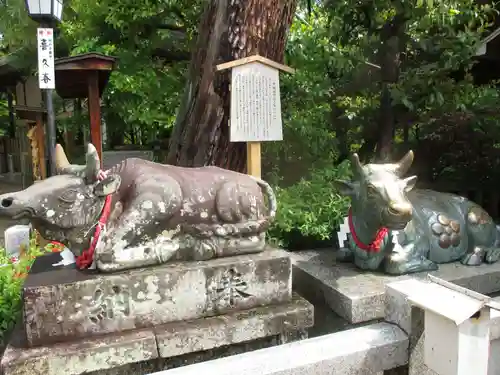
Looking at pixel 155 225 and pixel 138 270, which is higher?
pixel 155 225

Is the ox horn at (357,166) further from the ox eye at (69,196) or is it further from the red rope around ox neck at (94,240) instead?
the ox eye at (69,196)

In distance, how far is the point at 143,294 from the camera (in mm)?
2438

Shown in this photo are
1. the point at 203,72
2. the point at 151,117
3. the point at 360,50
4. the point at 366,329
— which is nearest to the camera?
the point at 366,329

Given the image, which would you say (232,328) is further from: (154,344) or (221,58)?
(221,58)

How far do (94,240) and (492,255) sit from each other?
3215 millimetres

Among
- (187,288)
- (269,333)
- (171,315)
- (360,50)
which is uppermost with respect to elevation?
(360,50)

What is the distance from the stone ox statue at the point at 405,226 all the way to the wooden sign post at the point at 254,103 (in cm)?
103

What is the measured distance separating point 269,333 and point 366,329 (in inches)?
23.6

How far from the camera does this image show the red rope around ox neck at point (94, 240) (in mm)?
2463

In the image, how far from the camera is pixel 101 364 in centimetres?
229

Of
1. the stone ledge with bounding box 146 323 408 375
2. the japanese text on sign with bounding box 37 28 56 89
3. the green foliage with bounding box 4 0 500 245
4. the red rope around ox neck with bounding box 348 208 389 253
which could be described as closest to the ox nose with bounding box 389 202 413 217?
the red rope around ox neck with bounding box 348 208 389 253

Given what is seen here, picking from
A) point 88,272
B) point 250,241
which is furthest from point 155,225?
point 250,241

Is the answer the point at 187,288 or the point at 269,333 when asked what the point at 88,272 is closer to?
the point at 187,288

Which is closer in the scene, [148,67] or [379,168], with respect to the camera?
[379,168]
